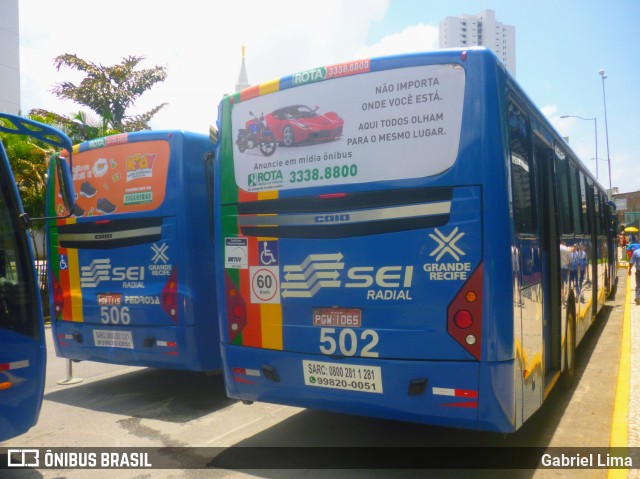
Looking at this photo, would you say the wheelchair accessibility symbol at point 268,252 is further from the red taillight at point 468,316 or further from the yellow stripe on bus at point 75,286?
the yellow stripe on bus at point 75,286

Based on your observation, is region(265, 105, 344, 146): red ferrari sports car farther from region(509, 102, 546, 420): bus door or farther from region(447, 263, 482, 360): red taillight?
region(447, 263, 482, 360): red taillight

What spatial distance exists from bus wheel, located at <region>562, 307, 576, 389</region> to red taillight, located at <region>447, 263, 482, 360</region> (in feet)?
9.97

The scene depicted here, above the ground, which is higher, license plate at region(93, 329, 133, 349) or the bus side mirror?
the bus side mirror

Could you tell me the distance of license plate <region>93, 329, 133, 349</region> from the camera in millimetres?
6562

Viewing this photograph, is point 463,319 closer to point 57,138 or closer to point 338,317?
point 338,317

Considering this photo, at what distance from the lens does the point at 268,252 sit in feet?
15.8

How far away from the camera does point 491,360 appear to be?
3912 millimetres

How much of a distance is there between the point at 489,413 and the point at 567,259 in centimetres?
345

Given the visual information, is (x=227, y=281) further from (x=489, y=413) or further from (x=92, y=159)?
(x=92, y=159)

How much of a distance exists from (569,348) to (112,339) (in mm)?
5098

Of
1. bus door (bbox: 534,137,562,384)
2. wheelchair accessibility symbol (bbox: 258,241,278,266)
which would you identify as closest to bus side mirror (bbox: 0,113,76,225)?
wheelchair accessibility symbol (bbox: 258,241,278,266)

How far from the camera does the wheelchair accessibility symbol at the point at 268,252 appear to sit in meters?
4.79

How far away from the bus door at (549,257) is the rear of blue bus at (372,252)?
5.70 ft

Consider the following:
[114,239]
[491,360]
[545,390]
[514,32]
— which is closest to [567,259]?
[545,390]
